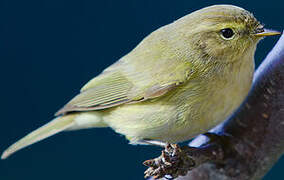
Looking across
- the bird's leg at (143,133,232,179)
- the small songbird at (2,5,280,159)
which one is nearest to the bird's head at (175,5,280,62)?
the small songbird at (2,5,280,159)

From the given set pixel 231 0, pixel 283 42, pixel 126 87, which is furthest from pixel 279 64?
pixel 231 0

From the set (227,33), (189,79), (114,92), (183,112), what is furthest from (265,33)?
(114,92)

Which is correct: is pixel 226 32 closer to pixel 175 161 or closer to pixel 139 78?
pixel 139 78

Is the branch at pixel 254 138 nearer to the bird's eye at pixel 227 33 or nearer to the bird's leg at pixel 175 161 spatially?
the bird's leg at pixel 175 161

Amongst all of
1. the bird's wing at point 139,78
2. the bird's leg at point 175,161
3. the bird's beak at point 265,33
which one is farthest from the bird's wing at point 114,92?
the bird's beak at point 265,33

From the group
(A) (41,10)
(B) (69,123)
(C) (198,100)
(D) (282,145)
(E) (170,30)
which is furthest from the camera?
(A) (41,10)

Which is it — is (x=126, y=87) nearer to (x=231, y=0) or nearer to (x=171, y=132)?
(x=171, y=132)
